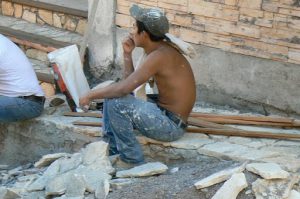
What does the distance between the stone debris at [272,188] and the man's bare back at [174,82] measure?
1197mm

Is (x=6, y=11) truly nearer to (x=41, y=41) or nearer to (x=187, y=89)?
(x=41, y=41)

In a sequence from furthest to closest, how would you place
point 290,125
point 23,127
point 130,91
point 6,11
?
point 6,11 → point 23,127 → point 290,125 → point 130,91

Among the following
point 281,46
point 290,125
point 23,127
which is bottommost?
point 23,127

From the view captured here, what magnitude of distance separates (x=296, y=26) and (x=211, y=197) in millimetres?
2048

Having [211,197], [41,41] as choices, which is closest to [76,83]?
[41,41]

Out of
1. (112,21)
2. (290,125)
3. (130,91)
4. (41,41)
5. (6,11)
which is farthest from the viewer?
(6,11)

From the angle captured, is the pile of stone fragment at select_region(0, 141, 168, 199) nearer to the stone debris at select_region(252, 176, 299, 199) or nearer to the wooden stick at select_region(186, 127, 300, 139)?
the wooden stick at select_region(186, 127, 300, 139)

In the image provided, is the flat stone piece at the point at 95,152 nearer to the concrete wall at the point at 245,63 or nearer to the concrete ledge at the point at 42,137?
the concrete ledge at the point at 42,137

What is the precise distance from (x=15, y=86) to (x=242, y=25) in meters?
2.29

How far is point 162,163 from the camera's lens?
267 inches

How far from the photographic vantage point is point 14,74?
7.70m

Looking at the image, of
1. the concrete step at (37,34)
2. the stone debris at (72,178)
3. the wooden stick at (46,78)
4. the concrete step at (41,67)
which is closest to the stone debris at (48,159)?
the stone debris at (72,178)

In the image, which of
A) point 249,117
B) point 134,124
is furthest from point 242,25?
point 134,124

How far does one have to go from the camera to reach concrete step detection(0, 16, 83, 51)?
357 inches
